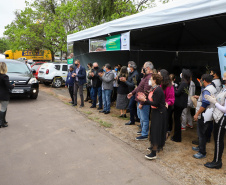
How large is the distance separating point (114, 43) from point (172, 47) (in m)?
5.03

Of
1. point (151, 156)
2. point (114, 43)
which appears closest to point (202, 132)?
point (151, 156)

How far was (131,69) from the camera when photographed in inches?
230

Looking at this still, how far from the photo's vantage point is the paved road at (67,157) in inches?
123

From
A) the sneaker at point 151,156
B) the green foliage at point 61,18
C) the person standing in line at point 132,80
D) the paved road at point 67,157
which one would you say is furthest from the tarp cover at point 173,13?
the green foliage at point 61,18

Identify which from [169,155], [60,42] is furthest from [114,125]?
[60,42]

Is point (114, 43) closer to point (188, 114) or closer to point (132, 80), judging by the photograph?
point (132, 80)

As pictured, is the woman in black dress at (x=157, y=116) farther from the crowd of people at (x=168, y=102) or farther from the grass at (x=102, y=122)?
the grass at (x=102, y=122)

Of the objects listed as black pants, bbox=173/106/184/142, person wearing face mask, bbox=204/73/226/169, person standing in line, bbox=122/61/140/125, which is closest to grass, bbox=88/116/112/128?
person standing in line, bbox=122/61/140/125

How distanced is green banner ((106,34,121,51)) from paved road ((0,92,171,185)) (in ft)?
10.1

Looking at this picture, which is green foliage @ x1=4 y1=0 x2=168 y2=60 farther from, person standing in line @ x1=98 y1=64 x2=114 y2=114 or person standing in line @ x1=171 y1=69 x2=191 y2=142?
person standing in line @ x1=171 y1=69 x2=191 y2=142

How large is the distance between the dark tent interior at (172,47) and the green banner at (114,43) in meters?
1.19

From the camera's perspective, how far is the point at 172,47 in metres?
11.3

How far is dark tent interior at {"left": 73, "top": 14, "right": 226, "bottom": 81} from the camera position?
8.84 m

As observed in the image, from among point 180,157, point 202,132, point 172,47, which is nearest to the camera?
point 202,132
